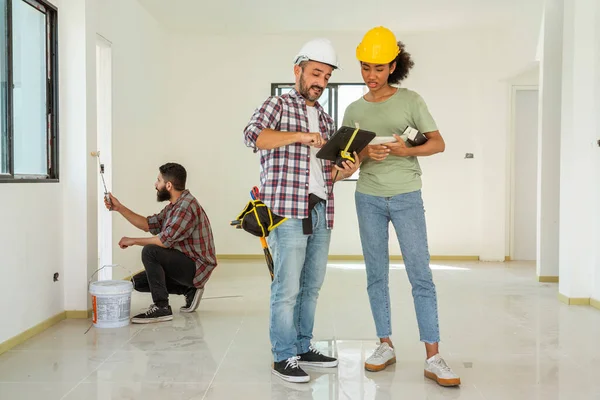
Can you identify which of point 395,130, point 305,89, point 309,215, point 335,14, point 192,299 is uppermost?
point 335,14

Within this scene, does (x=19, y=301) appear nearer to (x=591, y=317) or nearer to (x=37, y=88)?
(x=37, y=88)

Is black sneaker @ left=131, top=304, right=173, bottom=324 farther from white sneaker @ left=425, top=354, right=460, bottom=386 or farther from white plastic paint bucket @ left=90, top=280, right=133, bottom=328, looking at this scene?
white sneaker @ left=425, top=354, right=460, bottom=386

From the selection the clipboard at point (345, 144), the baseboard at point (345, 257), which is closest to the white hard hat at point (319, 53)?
the clipboard at point (345, 144)

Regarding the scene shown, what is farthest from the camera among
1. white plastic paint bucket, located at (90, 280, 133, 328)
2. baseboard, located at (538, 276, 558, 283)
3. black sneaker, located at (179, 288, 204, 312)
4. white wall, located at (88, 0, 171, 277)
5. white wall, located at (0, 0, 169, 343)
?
baseboard, located at (538, 276, 558, 283)

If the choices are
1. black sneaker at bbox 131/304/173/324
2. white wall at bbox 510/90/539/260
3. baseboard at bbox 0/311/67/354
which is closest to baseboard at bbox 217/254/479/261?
white wall at bbox 510/90/539/260

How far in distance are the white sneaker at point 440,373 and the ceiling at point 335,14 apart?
441 centimetres

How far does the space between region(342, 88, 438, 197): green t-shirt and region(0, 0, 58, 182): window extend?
1.94 metres

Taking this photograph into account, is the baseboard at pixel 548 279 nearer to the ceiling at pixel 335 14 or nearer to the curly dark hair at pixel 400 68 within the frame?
the ceiling at pixel 335 14

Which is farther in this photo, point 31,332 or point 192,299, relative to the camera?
point 192,299

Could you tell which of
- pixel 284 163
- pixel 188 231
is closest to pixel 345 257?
pixel 188 231

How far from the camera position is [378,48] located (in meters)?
2.74

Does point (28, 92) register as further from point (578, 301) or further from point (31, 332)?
point (578, 301)

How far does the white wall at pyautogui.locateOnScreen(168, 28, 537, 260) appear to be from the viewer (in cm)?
773

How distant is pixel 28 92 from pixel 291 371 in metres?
2.36
